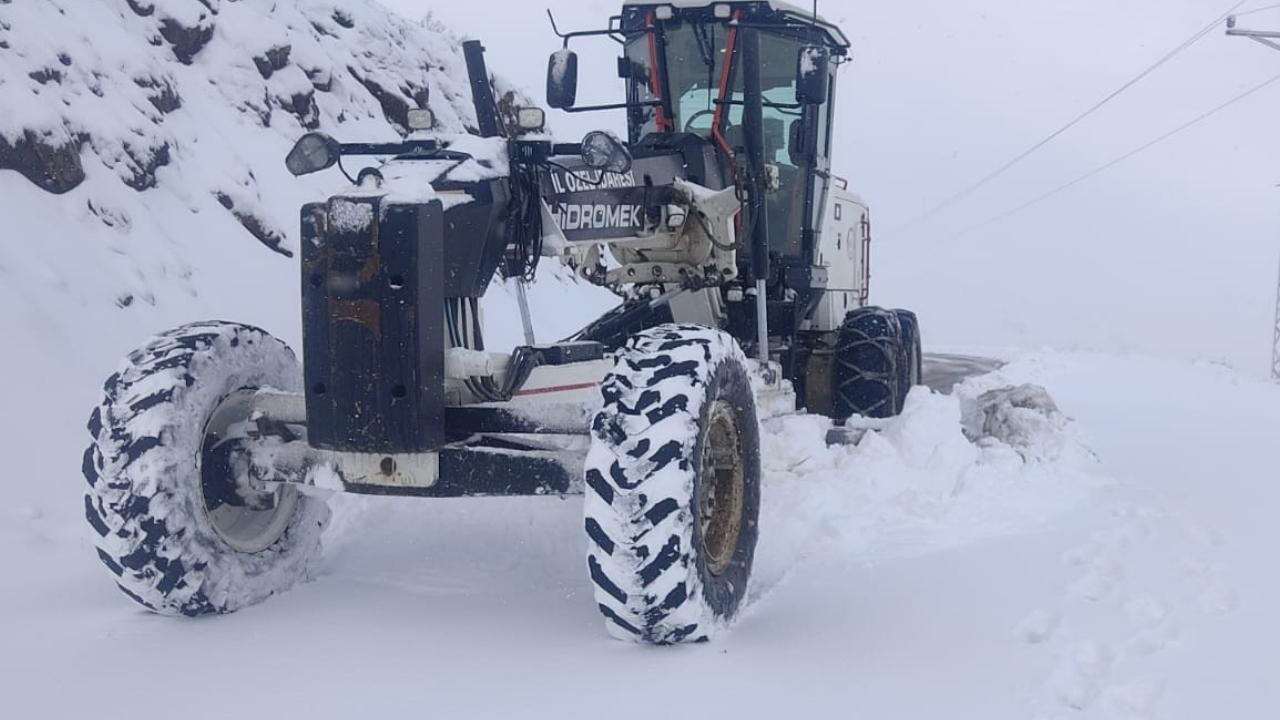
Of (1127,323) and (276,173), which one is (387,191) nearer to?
(276,173)

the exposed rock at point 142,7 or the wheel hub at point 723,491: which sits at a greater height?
the exposed rock at point 142,7

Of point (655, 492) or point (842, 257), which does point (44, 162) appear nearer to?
point (842, 257)

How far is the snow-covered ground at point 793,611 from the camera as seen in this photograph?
3.79 metres

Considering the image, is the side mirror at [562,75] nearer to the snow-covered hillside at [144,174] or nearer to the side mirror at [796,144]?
the snow-covered hillside at [144,174]

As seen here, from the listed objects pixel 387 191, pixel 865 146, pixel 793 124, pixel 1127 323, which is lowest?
pixel 1127 323

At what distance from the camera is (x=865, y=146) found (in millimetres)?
42438

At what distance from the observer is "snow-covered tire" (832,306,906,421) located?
836 centimetres

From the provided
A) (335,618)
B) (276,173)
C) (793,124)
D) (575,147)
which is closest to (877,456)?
(793,124)

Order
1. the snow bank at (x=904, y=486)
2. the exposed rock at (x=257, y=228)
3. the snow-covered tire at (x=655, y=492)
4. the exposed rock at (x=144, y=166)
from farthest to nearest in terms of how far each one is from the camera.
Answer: the exposed rock at (x=257, y=228), the exposed rock at (x=144, y=166), the snow bank at (x=904, y=486), the snow-covered tire at (x=655, y=492)

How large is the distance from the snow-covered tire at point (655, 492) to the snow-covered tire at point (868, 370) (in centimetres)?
405

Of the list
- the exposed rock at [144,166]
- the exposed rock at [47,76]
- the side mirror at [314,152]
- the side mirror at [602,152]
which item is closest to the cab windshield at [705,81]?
the side mirror at [602,152]

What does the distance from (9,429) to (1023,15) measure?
57.6 m

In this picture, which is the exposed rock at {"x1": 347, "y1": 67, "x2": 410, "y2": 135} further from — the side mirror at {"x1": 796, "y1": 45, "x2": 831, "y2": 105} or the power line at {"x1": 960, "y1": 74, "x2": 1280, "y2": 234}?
the power line at {"x1": 960, "y1": 74, "x2": 1280, "y2": 234}

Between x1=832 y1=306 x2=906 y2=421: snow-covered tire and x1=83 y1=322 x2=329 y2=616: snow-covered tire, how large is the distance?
460 cm
